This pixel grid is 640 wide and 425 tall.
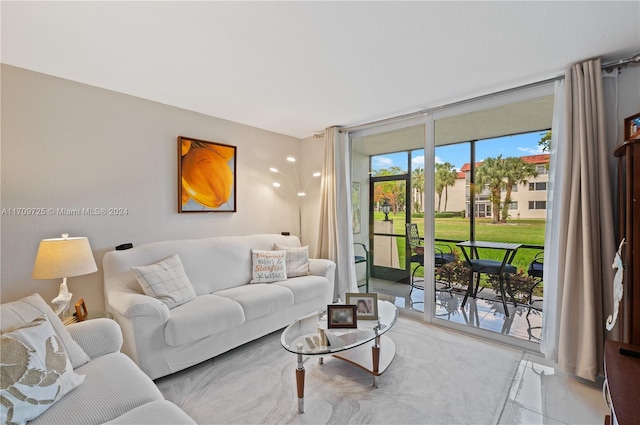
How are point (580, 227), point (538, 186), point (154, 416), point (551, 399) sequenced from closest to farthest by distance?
point (154, 416) → point (551, 399) → point (580, 227) → point (538, 186)

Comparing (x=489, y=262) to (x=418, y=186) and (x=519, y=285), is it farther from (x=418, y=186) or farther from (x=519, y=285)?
(x=418, y=186)

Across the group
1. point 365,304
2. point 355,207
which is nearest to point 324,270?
point 355,207

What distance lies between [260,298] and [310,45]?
217 centimetres

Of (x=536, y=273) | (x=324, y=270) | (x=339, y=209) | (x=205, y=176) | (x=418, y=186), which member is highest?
(x=205, y=176)

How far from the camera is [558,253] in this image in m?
2.38

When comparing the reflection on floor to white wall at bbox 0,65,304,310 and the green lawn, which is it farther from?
white wall at bbox 0,65,304,310

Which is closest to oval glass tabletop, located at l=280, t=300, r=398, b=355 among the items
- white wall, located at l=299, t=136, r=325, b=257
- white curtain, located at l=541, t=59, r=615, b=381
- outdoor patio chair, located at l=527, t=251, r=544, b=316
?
white curtain, located at l=541, t=59, r=615, b=381

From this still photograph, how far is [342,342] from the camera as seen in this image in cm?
205

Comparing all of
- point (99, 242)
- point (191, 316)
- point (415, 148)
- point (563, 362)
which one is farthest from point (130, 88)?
point (563, 362)

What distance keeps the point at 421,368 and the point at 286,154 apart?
327 cm

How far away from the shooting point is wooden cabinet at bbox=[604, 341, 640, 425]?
3.44ft

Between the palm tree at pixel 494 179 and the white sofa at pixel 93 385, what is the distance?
10.0 ft

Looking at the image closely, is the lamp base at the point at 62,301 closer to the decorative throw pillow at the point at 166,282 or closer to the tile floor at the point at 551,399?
the decorative throw pillow at the point at 166,282

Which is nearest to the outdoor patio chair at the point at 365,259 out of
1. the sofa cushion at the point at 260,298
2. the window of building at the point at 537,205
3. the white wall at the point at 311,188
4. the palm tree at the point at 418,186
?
the white wall at the point at 311,188
